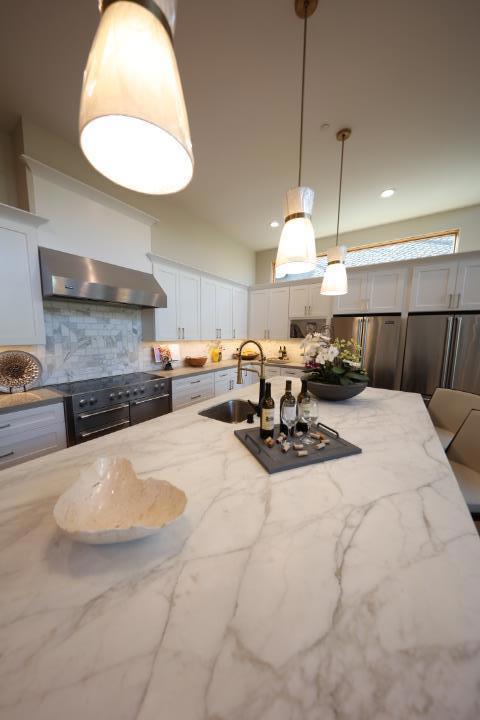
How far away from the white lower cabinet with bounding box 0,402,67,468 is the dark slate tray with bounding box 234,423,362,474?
5.05 feet

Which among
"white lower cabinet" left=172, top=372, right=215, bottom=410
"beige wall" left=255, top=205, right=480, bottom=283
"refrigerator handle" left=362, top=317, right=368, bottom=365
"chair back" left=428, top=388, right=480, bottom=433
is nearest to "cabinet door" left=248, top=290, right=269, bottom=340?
"beige wall" left=255, top=205, right=480, bottom=283

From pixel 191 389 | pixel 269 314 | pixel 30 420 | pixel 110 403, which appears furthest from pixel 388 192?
pixel 30 420

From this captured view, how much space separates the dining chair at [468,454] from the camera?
1.35 m

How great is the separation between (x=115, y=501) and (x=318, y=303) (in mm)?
3811

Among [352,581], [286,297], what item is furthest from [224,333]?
[352,581]

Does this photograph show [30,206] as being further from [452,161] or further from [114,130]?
[452,161]

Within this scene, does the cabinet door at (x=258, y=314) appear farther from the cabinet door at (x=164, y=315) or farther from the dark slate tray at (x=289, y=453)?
the dark slate tray at (x=289, y=453)

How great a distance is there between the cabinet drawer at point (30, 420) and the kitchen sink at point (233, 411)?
4.00ft

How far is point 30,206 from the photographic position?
6.52 ft

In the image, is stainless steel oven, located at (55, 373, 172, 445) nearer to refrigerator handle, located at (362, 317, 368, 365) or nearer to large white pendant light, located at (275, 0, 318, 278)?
large white pendant light, located at (275, 0, 318, 278)

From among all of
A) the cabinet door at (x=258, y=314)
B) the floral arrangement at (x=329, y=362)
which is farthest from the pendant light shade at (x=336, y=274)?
the cabinet door at (x=258, y=314)

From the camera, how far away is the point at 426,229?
3.43 meters

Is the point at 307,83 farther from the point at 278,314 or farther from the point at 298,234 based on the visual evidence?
the point at 278,314

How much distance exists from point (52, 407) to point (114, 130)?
1.90 metres
